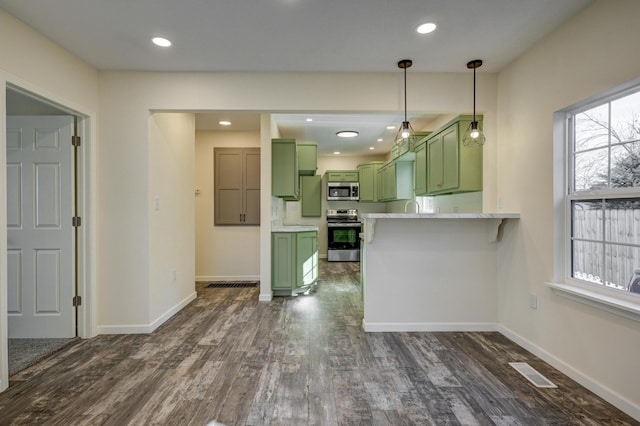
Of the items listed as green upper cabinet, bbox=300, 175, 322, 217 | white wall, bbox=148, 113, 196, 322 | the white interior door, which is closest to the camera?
the white interior door

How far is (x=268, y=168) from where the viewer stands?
13.0 feet

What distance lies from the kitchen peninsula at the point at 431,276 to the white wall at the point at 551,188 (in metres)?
0.18

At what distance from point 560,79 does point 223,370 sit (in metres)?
3.25

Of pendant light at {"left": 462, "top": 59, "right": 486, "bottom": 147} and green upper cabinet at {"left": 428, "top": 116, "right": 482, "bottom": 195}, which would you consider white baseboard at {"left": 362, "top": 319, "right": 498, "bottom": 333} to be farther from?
pendant light at {"left": 462, "top": 59, "right": 486, "bottom": 147}

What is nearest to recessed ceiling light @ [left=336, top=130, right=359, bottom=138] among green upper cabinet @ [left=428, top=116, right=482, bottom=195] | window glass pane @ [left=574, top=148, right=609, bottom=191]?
green upper cabinet @ [left=428, top=116, right=482, bottom=195]

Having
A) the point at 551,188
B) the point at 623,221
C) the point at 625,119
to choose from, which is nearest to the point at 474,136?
the point at 551,188

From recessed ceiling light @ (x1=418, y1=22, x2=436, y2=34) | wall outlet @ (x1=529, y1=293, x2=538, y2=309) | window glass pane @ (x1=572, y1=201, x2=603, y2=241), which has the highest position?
recessed ceiling light @ (x1=418, y1=22, x2=436, y2=34)

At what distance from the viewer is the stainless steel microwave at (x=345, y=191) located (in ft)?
23.0

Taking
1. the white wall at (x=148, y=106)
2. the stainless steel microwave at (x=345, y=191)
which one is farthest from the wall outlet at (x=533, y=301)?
the stainless steel microwave at (x=345, y=191)

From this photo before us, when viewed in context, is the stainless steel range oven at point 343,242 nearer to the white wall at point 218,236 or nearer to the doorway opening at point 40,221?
the white wall at point 218,236

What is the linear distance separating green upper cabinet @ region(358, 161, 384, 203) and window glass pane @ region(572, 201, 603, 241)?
4.67m

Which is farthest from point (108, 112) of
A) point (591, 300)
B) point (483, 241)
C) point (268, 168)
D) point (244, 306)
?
point (591, 300)

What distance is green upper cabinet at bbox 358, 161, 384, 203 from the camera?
6.83 meters

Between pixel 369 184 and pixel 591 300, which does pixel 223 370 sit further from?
pixel 369 184
